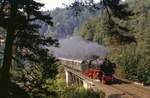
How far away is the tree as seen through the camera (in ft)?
46.4

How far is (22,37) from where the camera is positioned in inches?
589

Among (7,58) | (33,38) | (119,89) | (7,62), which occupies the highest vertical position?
(33,38)

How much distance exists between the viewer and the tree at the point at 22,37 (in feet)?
46.4

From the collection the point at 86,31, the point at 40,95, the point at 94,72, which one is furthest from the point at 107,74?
the point at 86,31

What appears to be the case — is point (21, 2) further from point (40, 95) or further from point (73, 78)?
point (73, 78)

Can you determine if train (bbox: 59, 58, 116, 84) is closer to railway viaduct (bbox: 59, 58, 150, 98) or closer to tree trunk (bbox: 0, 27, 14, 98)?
railway viaduct (bbox: 59, 58, 150, 98)

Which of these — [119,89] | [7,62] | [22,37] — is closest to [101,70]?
[119,89]

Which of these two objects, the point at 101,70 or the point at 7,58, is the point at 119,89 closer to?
the point at 101,70

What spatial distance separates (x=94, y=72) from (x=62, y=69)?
14.1m

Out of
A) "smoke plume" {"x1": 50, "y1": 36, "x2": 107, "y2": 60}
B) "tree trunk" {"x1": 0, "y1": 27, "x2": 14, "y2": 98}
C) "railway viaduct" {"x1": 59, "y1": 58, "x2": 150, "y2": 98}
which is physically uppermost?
"tree trunk" {"x1": 0, "y1": 27, "x2": 14, "y2": 98}

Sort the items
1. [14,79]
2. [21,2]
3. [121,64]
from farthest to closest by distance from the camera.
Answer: [121,64] → [14,79] → [21,2]

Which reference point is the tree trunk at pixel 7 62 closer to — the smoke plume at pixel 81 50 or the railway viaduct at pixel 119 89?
the railway viaduct at pixel 119 89

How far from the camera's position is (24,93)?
1449 cm

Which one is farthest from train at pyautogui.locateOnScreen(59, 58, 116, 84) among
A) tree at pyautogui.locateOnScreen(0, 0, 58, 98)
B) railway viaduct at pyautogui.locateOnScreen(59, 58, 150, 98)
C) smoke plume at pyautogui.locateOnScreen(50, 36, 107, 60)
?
tree at pyautogui.locateOnScreen(0, 0, 58, 98)
